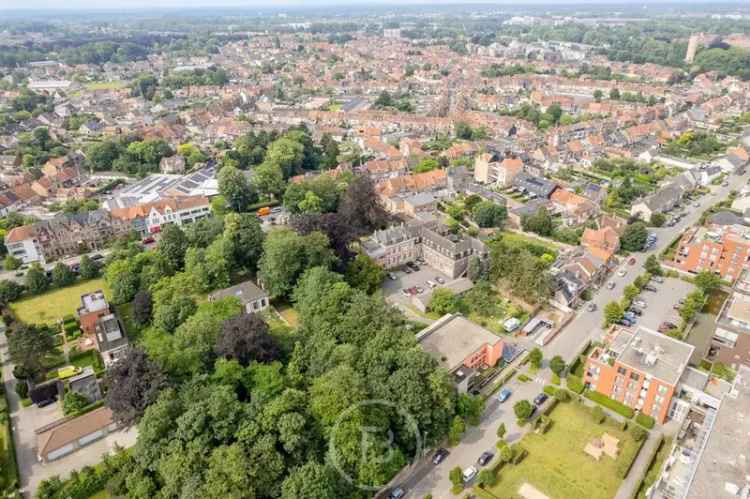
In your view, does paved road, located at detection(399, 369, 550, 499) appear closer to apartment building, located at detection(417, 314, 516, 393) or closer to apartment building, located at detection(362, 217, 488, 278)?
apartment building, located at detection(417, 314, 516, 393)

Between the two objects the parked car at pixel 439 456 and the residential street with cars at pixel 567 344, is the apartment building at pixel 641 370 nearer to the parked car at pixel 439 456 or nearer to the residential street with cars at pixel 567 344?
the residential street with cars at pixel 567 344

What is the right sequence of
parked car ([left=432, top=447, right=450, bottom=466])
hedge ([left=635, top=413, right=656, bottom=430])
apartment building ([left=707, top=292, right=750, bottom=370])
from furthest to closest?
apartment building ([left=707, top=292, right=750, bottom=370]) → hedge ([left=635, top=413, right=656, bottom=430]) → parked car ([left=432, top=447, right=450, bottom=466])

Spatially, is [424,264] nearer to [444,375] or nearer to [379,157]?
[444,375]

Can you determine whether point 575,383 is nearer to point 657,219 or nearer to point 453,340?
point 453,340

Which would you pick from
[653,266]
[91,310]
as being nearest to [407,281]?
[653,266]

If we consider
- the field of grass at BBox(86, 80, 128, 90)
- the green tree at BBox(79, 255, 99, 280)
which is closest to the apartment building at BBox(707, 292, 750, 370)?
the green tree at BBox(79, 255, 99, 280)

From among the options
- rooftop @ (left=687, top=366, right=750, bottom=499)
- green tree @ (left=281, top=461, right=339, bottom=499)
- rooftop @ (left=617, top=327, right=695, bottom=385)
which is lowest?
rooftop @ (left=617, top=327, right=695, bottom=385)
